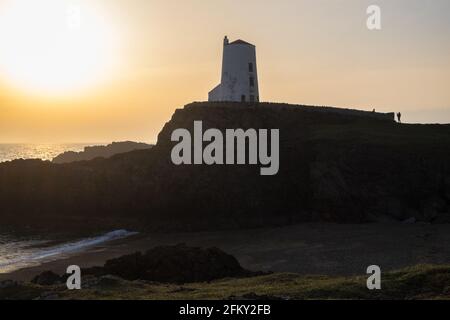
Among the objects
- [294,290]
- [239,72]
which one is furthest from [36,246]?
[239,72]

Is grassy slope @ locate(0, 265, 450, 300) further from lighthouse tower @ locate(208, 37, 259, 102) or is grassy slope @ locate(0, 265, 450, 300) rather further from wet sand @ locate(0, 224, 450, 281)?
lighthouse tower @ locate(208, 37, 259, 102)

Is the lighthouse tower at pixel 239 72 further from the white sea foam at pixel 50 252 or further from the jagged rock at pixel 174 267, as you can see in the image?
the jagged rock at pixel 174 267

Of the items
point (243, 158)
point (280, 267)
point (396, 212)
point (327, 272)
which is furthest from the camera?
point (243, 158)

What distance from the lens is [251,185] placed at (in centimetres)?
5525

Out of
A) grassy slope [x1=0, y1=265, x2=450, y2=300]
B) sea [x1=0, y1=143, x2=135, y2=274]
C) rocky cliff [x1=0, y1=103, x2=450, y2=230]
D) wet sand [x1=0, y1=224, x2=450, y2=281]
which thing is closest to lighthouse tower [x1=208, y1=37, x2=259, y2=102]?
rocky cliff [x1=0, y1=103, x2=450, y2=230]

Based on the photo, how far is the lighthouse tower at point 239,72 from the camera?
73.1 m

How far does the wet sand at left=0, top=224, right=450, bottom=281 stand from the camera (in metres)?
33.8

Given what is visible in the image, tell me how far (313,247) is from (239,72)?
38.0 m

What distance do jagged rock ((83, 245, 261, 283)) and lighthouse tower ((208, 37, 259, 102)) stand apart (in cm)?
4784

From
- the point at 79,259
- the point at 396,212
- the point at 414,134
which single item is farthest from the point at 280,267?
the point at 414,134

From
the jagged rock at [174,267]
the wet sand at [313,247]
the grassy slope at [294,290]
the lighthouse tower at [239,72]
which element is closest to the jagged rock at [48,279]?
the jagged rock at [174,267]

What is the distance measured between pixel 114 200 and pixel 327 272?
3011 centimetres

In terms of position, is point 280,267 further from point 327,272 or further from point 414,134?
point 414,134

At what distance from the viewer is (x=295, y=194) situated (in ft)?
179
